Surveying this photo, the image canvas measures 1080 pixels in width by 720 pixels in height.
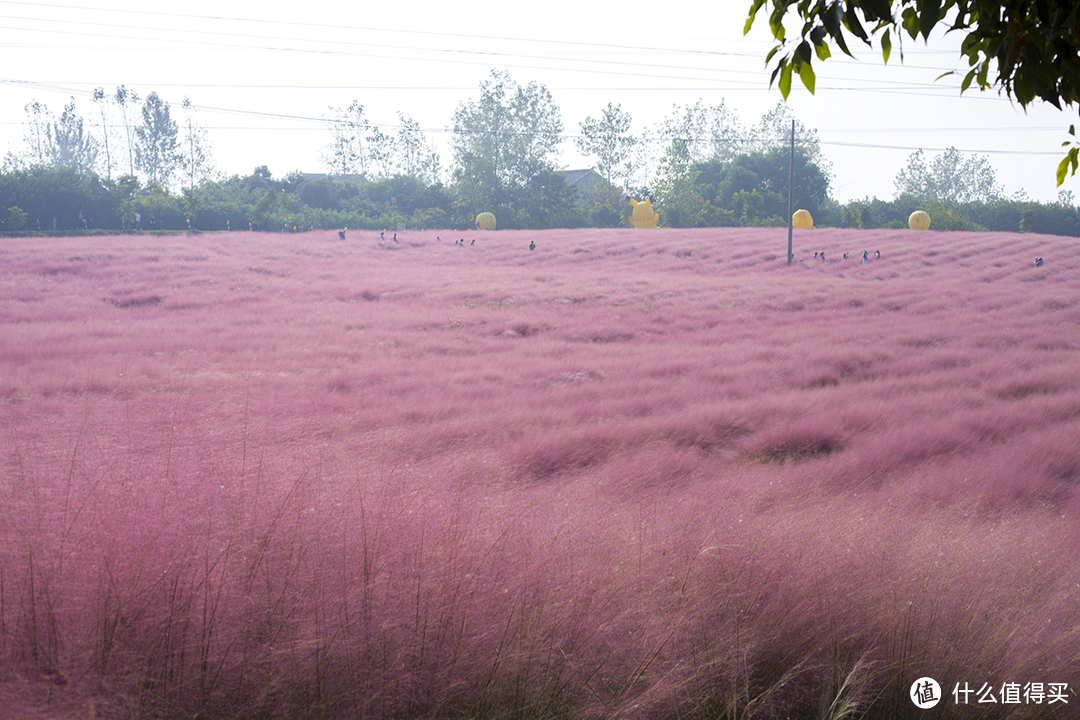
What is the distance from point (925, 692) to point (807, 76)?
2.73 meters

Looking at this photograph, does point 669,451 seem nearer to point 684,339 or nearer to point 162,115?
point 684,339

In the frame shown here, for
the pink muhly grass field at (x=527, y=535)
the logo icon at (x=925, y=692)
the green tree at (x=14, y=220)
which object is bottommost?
the logo icon at (x=925, y=692)

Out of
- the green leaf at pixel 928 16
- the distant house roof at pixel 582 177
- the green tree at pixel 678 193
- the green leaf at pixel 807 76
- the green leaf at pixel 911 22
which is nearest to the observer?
the green leaf at pixel 928 16

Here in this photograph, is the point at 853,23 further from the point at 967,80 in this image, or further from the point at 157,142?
the point at 157,142

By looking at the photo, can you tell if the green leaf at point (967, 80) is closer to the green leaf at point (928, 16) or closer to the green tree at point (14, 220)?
the green leaf at point (928, 16)

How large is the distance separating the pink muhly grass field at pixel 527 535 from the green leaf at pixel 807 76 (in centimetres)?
223

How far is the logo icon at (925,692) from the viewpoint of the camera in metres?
2.78

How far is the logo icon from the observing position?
278cm

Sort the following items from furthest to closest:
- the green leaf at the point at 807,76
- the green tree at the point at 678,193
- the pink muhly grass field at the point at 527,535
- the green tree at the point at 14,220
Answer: the green tree at the point at 678,193, the green tree at the point at 14,220, the green leaf at the point at 807,76, the pink muhly grass field at the point at 527,535

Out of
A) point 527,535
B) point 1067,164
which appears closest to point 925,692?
point 527,535

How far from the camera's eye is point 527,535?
10.7 feet

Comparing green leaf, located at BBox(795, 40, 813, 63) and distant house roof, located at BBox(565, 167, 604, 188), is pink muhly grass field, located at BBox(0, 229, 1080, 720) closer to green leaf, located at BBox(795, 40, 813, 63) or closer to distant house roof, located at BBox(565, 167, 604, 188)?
green leaf, located at BBox(795, 40, 813, 63)

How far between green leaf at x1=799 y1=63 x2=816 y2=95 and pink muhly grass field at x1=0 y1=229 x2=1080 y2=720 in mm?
2229

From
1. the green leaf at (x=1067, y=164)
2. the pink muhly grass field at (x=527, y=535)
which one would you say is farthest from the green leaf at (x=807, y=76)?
the pink muhly grass field at (x=527, y=535)
